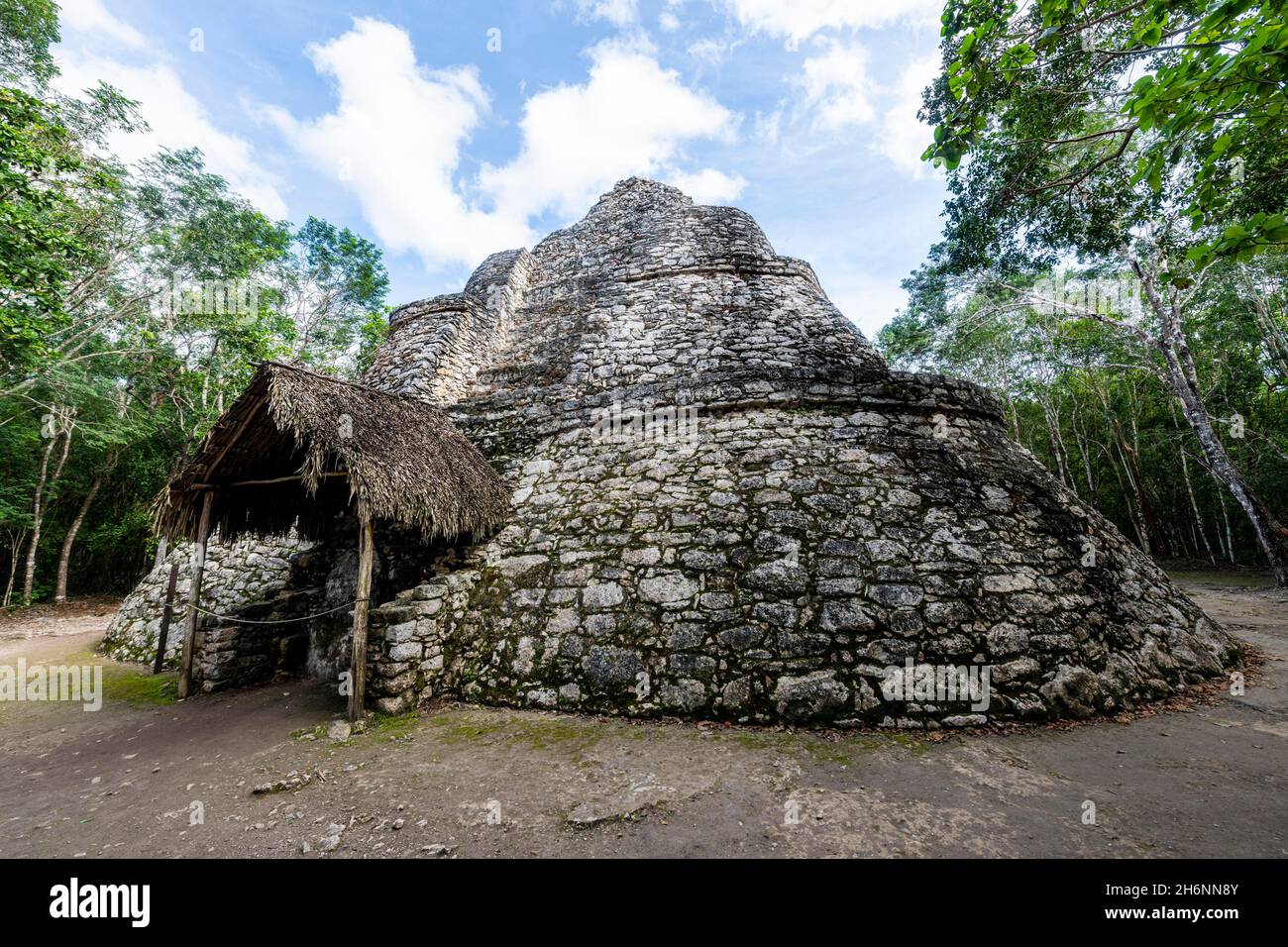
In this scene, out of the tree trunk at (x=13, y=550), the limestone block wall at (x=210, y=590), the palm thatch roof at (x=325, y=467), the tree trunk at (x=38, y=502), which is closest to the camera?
the palm thatch roof at (x=325, y=467)

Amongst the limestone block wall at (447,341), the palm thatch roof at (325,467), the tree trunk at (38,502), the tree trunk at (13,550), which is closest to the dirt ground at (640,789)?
the palm thatch roof at (325,467)

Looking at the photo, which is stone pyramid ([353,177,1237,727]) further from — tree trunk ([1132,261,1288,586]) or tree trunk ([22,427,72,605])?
tree trunk ([22,427,72,605])

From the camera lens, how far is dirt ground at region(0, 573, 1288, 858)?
8.35ft

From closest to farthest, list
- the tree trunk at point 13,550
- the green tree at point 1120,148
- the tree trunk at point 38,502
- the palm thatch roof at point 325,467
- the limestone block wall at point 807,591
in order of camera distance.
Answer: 1. the green tree at point 1120,148
2. the limestone block wall at point 807,591
3. the palm thatch roof at point 325,467
4. the tree trunk at point 38,502
5. the tree trunk at point 13,550

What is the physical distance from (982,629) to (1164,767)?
4.27ft

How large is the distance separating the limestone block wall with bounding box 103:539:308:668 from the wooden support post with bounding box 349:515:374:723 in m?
3.33

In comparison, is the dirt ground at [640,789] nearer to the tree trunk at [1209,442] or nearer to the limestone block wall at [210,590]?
the limestone block wall at [210,590]

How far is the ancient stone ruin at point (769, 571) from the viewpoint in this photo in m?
4.12

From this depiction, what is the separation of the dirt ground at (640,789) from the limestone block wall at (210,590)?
2.79 m

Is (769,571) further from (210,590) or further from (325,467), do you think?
(210,590)

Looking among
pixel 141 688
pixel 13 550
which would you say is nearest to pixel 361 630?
pixel 141 688
